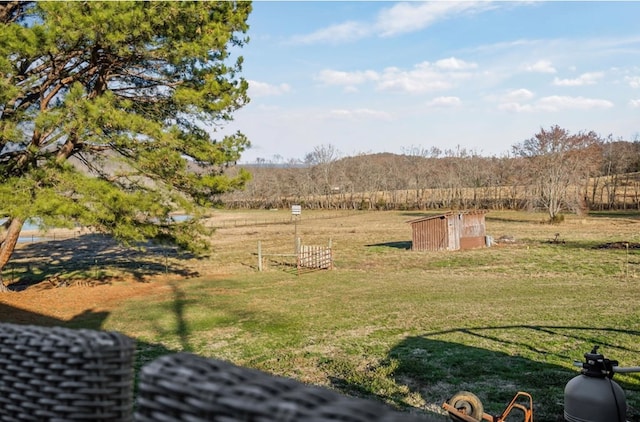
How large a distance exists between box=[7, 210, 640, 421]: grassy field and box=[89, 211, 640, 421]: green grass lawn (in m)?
0.04

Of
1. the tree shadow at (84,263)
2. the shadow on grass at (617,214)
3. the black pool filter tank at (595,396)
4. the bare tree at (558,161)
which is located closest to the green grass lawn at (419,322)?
the black pool filter tank at (595,396)

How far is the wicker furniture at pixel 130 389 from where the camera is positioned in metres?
1.00

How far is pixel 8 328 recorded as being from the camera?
60.2 inches

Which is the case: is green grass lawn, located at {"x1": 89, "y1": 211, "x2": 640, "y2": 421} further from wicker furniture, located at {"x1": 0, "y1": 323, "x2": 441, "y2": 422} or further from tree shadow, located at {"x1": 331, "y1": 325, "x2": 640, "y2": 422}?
wicker furniture, located at {"x1": 0, "y1": 323, "x2": 441, "y2": 422}

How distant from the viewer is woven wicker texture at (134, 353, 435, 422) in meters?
0.97

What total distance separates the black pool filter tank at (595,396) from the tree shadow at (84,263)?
15.4m

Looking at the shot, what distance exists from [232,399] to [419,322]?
1294 cm

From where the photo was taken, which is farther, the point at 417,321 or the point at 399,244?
the point at 399,244

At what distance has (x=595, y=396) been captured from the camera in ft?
15.8

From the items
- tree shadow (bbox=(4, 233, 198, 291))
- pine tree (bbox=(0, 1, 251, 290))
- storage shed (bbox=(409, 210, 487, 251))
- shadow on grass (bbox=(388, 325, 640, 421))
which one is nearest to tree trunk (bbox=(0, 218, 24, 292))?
pine tree (bbox=(0, 1, 251, 290))

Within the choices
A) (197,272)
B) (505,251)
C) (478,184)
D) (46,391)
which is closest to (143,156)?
(197,272)

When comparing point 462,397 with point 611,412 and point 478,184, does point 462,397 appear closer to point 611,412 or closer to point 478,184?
point 611,412

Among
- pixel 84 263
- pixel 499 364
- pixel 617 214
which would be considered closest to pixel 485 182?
pixel 617 214

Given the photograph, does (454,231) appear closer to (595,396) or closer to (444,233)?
(444,233)
